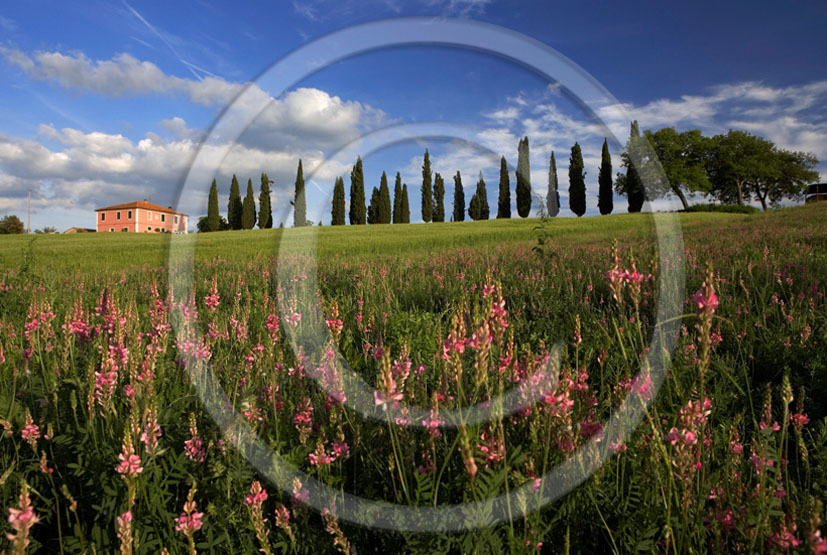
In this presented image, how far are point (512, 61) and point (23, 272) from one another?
380 inches

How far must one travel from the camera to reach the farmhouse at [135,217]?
105m

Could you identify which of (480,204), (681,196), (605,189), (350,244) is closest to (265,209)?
(350,244)

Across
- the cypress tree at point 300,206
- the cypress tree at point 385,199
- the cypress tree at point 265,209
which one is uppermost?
the cypress tree at point 265,209

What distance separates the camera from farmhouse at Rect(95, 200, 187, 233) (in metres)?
105

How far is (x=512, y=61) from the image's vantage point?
3900 mm

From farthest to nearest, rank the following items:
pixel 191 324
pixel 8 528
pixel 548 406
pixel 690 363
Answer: pixel 191 324, pixel 690 363, pixel 8 528, pixel 548 406

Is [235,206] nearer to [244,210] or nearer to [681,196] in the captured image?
[244,210]

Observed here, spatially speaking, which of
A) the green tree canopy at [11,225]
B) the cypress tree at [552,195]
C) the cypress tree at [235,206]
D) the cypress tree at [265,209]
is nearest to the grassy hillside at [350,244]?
the cypress tree at [552,195]

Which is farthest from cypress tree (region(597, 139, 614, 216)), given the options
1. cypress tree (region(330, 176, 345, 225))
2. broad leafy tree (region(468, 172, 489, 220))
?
cypress tree (region(330, 176, 345, 225))

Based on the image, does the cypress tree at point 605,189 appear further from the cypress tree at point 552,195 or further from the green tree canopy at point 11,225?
the green tree canopy at point 11,225

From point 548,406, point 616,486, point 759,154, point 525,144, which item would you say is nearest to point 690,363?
point 616,486

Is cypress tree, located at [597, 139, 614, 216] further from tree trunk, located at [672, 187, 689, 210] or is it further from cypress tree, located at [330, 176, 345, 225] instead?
tree trunk, located at [672, 187, 689, 210]

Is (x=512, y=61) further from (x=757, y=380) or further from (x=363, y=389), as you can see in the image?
(x=757, y=380)

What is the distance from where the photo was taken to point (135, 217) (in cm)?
10425
